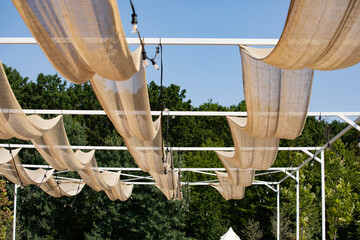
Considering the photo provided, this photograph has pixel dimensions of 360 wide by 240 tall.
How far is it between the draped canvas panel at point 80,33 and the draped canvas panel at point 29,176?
638 centimetres

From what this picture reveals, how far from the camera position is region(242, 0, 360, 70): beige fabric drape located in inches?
122

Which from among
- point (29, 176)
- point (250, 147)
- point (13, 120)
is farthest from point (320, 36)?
point (29, 176)

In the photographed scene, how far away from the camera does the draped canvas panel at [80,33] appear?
127 inches

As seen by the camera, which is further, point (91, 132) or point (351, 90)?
point (91, 132)

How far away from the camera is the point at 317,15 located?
10.4 feet

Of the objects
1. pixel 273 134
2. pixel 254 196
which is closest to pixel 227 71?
pixel 254 196

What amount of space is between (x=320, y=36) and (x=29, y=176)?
9350mm

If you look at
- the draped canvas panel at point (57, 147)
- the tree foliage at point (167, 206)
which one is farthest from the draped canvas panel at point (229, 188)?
the draped canvas panel at point (57, 147)

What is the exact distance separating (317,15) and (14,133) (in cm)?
480

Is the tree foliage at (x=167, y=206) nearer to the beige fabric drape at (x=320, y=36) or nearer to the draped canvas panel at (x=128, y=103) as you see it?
the draped canvas panel at (x=128, y=103)

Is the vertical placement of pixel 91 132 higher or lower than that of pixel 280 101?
higher

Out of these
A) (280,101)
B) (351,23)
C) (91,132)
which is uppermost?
(91,132)

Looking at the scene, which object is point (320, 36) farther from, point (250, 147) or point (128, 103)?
point (250, 147)

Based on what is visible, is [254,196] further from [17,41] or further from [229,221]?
[17,41]
